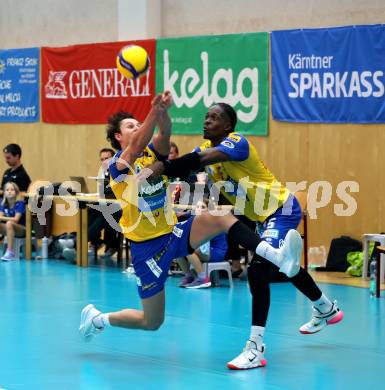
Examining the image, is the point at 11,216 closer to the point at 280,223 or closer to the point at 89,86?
the point at 89,86

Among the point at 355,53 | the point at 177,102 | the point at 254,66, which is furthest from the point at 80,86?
the point at 355,53

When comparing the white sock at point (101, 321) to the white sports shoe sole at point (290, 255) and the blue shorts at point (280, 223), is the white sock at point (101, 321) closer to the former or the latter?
the blue shorts at point (280, 223)

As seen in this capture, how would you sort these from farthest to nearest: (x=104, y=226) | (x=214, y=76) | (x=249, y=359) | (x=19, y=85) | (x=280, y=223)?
(x=19, y=85) < (x=214, y=76) < (x=104, y=226) < (x=280, y=223) < (x=249, y=359)

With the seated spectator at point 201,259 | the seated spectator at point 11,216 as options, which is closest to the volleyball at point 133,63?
the seated spectator at point 201,259

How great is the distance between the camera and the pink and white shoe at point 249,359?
24.1 ft

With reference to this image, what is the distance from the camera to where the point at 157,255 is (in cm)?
752

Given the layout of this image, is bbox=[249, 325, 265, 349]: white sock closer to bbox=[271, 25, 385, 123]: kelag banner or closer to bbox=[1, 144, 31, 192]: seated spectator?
bbox=[271, 25, 385, 123]: kelag banner

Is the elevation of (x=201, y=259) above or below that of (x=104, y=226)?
below

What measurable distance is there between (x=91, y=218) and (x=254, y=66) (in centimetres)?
348

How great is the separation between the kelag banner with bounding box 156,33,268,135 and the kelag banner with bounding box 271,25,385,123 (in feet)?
0.95

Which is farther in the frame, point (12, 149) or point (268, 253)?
point (12, 149)

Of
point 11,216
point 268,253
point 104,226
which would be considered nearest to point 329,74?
point 104,226

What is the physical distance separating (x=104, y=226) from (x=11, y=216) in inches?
63.0

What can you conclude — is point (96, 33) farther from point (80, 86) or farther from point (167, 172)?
point (167, 172)
